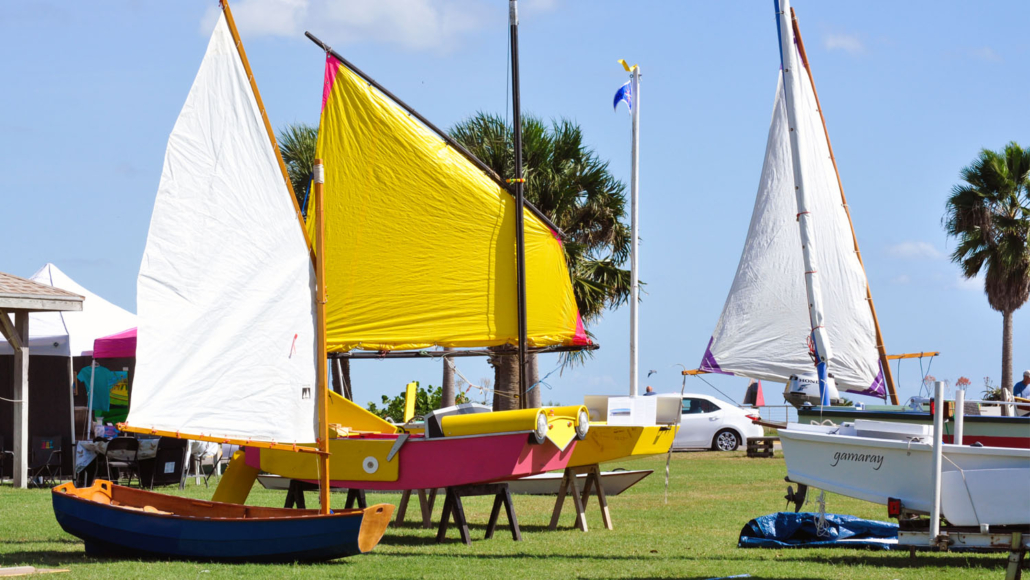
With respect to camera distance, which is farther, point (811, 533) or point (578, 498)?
point (578, 498)

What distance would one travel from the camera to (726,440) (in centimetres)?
2538

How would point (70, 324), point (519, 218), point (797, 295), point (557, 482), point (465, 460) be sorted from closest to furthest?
point (465, 460) → point (519, 218) → point (557, 482) → point (797, 295) → point (70, 324)

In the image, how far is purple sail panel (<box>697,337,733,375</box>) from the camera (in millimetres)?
17359

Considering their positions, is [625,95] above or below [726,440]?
above

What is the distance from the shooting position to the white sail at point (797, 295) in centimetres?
1656

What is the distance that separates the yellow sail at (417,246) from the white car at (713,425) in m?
10.9

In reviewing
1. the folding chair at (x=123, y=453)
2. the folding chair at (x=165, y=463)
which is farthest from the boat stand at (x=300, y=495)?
the folding chair at (x=165, y=463)

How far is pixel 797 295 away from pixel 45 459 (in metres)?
12.7

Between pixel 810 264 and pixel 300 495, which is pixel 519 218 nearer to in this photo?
pixel 810 264

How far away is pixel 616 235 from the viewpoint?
87.7 feet

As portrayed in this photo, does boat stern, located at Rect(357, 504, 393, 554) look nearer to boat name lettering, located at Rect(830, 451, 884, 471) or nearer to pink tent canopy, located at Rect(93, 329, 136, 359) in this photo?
boat name lettering, located at Rect(830, 451, 884, 471)

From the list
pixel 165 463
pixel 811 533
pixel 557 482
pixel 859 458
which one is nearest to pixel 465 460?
pixel 811 533

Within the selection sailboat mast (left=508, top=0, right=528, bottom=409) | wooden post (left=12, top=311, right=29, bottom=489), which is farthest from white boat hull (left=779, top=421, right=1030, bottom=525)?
wooden post (left=12, top=311, right=29, bottom=489)

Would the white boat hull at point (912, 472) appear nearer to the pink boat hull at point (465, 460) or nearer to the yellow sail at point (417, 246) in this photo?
the pink boat hull at point (465, 460)
